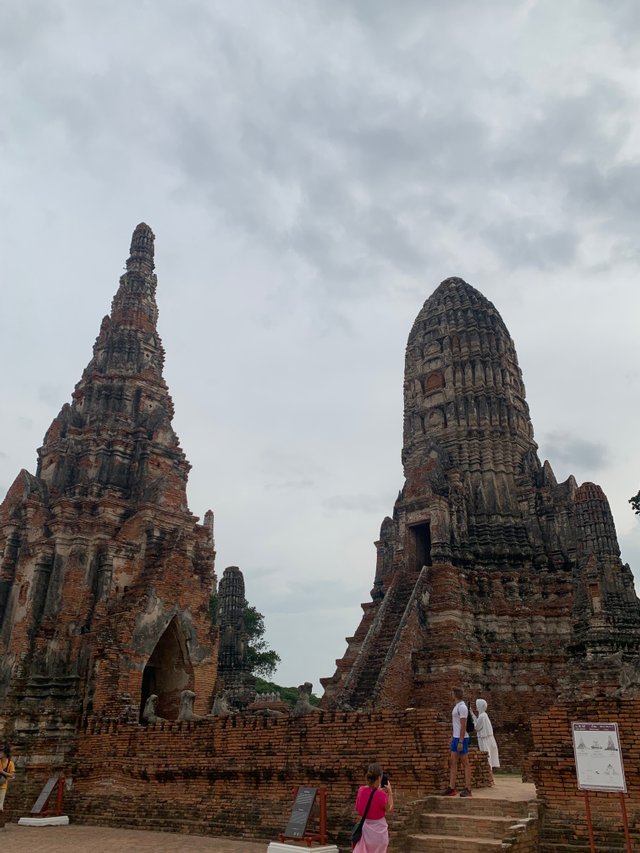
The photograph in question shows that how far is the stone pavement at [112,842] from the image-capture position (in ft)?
33.6

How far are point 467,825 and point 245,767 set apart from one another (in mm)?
4252

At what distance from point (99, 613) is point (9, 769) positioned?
15.9 feet

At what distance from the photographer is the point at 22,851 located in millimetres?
10383

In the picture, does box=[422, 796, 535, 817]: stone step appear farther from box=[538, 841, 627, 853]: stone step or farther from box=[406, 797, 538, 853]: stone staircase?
box=[538, 841, 627, 853]: stone step

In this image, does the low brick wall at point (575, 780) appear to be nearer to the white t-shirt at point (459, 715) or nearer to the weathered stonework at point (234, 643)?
the white t-shirt at point (459, 715)

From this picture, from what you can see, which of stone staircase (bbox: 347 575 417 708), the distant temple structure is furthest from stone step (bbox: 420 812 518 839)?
stone staircase (bbox: 347 575 417 708)

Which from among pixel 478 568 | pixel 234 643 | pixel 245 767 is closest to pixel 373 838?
pixel 245 767

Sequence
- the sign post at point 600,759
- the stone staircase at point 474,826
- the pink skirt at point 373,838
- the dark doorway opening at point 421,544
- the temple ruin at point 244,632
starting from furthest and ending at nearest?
1. the dark doorway opening at point 421,544
2. the temple ruin at point 244,632
3. the stone staircase at point 474,826
4. the sign post at point 600,759
5. the pink skirt at point 373,838

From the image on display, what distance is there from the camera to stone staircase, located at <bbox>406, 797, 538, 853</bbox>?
8508mm

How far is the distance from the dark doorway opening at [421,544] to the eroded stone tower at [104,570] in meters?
7.64

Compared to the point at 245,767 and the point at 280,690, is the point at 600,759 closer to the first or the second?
the point at 245,767

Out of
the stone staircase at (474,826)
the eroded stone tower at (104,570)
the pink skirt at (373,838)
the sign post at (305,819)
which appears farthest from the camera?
the eroded stone tower at (104,570)

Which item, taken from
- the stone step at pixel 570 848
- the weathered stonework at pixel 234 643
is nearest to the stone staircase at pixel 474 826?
the stone step at pixel 570 848

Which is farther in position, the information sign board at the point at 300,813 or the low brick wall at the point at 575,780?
the information sign board at the point at 300,813
